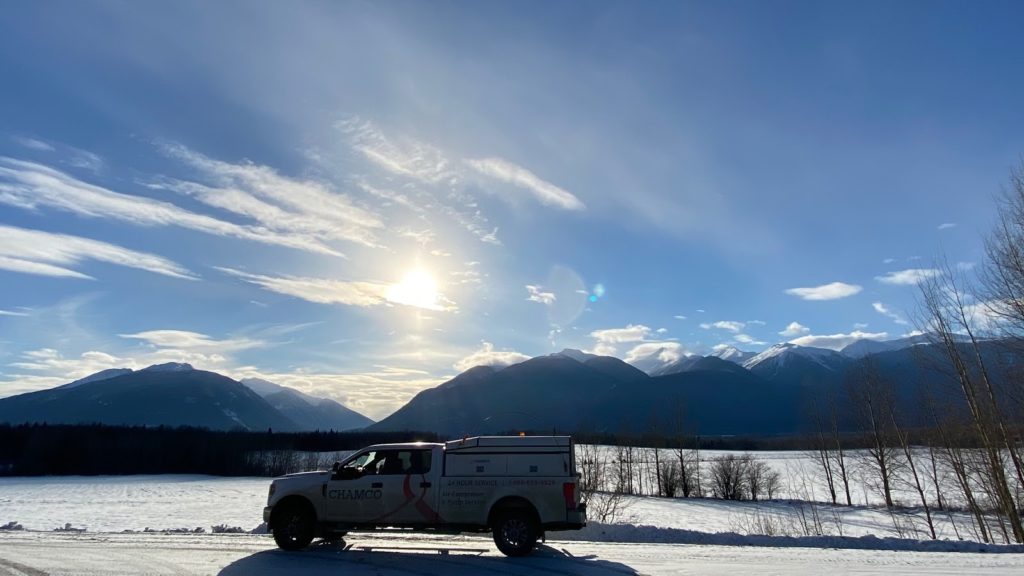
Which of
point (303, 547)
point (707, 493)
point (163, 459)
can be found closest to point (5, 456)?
point (163, 459)

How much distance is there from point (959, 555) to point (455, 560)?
448 inches

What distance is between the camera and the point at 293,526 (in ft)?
42.9

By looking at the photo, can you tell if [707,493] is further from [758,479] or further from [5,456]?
[5,456]

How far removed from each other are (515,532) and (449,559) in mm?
1541

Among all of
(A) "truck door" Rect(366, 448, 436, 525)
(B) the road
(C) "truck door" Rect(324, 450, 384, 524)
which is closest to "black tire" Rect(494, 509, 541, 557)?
(B) the road

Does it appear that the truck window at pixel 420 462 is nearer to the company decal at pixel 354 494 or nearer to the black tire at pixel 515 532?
the company decal at pixel 354 494

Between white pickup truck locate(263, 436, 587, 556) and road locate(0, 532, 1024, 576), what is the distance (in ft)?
1.95

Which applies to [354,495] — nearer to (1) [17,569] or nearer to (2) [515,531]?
(2) [515,531]

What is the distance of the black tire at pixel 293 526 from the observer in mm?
12992

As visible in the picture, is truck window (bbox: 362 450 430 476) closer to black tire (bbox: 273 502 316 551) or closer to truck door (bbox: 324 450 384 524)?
truck door (bbox: 324 450 384 524)

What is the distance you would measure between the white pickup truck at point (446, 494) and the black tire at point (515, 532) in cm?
2

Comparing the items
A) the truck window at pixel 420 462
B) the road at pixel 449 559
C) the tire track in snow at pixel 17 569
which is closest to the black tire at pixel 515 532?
the road at pixel 449 559

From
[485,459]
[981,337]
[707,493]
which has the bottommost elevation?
[707,493]

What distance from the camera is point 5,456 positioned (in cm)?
11025
